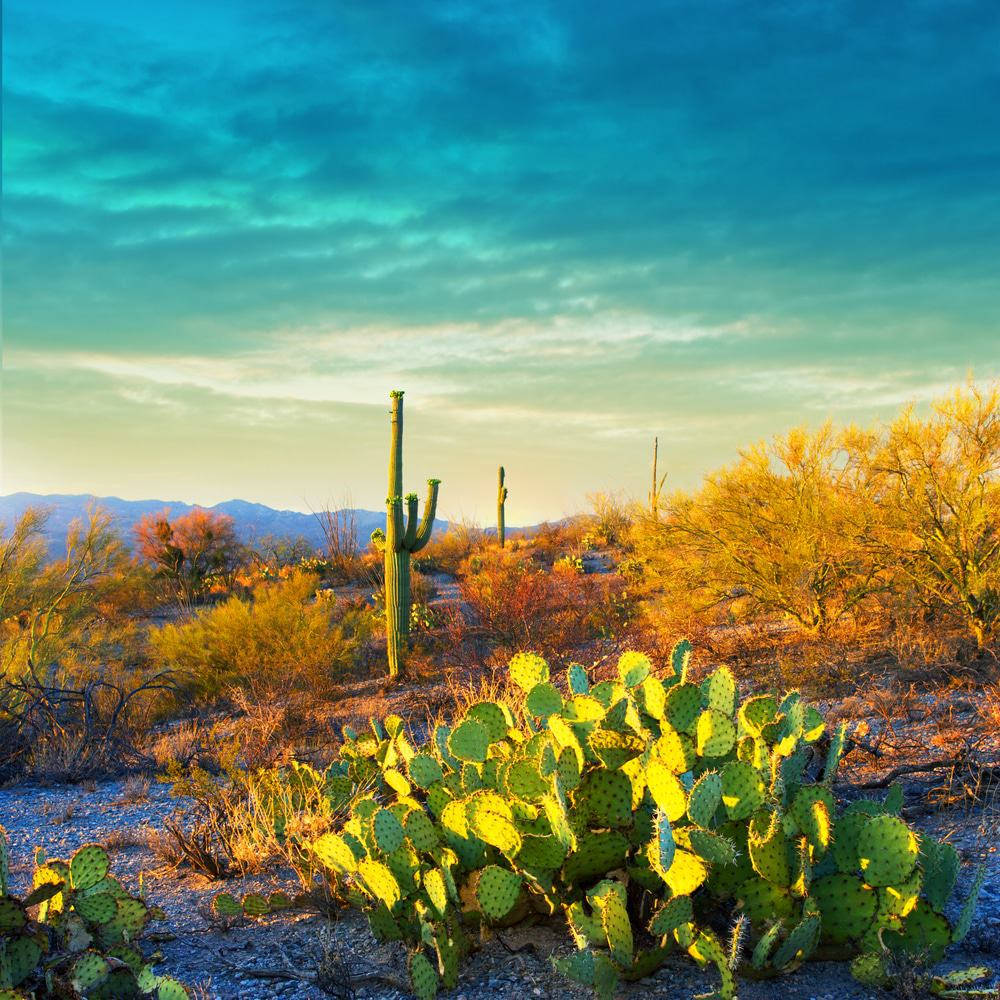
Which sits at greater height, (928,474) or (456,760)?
(928,474)

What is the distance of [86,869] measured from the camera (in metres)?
4.02

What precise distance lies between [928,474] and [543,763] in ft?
28.1


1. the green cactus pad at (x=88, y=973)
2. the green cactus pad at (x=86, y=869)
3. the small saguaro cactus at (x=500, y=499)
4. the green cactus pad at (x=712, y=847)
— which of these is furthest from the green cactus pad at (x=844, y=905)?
the small saguaro cactus at (x=500, y=499)

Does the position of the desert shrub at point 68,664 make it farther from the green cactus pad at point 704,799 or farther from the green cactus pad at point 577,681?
the green cactus pad at point 704,799

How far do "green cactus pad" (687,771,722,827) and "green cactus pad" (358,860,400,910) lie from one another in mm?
1436

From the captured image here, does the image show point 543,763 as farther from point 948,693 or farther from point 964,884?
point 948,693

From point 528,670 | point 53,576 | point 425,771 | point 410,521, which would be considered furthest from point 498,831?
point 53,576

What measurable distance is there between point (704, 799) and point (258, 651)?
435 inches

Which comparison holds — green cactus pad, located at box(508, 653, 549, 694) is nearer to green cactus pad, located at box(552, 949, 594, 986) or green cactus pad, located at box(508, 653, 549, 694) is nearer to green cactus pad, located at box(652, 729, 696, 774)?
green cactus pad, located at box(652, 729, 696, 774)

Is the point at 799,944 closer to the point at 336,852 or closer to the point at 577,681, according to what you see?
the point at 577,681

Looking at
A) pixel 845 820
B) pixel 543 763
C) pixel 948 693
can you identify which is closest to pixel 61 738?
pixel 543 763

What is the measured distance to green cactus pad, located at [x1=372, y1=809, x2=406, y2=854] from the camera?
4.23 metres

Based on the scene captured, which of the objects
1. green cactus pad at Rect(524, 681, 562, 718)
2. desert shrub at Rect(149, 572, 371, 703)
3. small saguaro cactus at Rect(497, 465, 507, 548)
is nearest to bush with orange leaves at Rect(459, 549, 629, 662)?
desert shrub at Rect(149, 572, 371, 703)

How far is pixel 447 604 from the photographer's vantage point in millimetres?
18547
